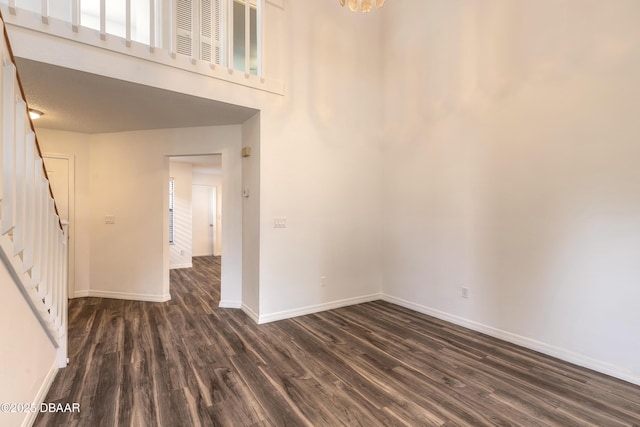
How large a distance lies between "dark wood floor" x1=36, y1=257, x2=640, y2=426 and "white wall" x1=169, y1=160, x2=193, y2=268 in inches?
127

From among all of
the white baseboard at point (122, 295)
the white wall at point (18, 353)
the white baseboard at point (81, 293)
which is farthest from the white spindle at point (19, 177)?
the white baseboard at point (81, 293)

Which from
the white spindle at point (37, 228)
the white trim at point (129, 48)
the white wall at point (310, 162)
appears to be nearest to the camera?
the white spindle at point (37, 228)

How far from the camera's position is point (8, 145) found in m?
1.44

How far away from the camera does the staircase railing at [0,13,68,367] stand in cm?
142

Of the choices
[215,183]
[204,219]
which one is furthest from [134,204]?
[215,183]

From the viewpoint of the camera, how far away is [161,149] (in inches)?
161

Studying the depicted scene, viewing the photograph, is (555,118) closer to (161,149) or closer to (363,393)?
(363,393)

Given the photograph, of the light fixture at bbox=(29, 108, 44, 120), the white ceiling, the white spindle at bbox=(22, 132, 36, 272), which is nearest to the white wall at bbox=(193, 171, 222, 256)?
the white ceiling

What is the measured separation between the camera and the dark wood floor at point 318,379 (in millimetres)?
1840

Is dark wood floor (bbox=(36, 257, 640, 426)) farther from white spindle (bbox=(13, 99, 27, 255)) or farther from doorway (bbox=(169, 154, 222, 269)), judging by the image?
doorway (bbox=(169, 154, 222, 269))

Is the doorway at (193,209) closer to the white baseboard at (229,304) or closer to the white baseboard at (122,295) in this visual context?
the white baseboard at (122,295)

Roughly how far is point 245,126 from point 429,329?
3.25 meters

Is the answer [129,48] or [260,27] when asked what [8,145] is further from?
[260,27]

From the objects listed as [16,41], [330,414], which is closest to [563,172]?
[330,414]
